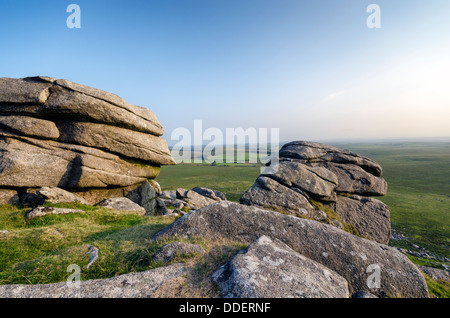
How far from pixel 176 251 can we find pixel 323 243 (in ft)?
22.7

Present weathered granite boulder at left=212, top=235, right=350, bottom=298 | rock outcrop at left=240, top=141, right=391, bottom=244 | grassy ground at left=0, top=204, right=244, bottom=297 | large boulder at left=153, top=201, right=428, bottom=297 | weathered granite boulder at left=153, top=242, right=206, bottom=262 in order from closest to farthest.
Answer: weathered granite boulder at left=212, top=235, right=350, bottom=298, grassy ground at left=0, top=204, right=244, bottom=297, weathered granite boulder at left=153, top=242, right=206, bottom=262, large boulder at left=153, top=201, right=428, bottom=297, rock outcrop at left=240, top=141, right=391, bottom=244

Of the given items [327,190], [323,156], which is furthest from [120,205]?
[323,156]

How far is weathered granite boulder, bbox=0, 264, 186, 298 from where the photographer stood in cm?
560

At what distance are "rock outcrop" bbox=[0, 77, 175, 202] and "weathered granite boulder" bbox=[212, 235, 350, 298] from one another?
76.1 ft

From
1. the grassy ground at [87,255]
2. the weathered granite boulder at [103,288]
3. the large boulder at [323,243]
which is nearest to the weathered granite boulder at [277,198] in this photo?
the large boulder at [323,243]

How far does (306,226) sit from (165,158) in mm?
25421

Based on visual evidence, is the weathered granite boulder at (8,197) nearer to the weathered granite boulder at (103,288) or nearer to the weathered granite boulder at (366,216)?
the weathered granite boulder at (103,288)

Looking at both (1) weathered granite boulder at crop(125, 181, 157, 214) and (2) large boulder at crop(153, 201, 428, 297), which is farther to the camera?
(1) weathered granite boulder at crop(125, 181, 157, 214)

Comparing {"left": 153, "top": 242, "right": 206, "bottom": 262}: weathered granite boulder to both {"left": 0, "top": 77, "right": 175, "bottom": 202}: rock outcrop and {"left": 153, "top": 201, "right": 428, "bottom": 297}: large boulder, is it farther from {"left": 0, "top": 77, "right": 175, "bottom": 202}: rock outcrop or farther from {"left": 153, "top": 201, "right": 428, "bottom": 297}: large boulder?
{"left": 0, "top": 77, "right": 175, "bottom": 202}: rock outcrop

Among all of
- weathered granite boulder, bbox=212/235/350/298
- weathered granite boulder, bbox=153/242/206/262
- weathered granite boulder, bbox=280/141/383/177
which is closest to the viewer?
weathered granite boulder, bbox=212/235/350/298

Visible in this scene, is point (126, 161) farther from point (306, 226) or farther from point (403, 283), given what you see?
point (403, 283)

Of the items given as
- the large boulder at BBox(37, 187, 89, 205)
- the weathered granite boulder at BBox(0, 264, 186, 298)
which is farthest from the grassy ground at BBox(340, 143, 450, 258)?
the large boulder at BBox(37, 187, 89, 205)

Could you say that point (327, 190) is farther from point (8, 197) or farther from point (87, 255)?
point (8, 197)
